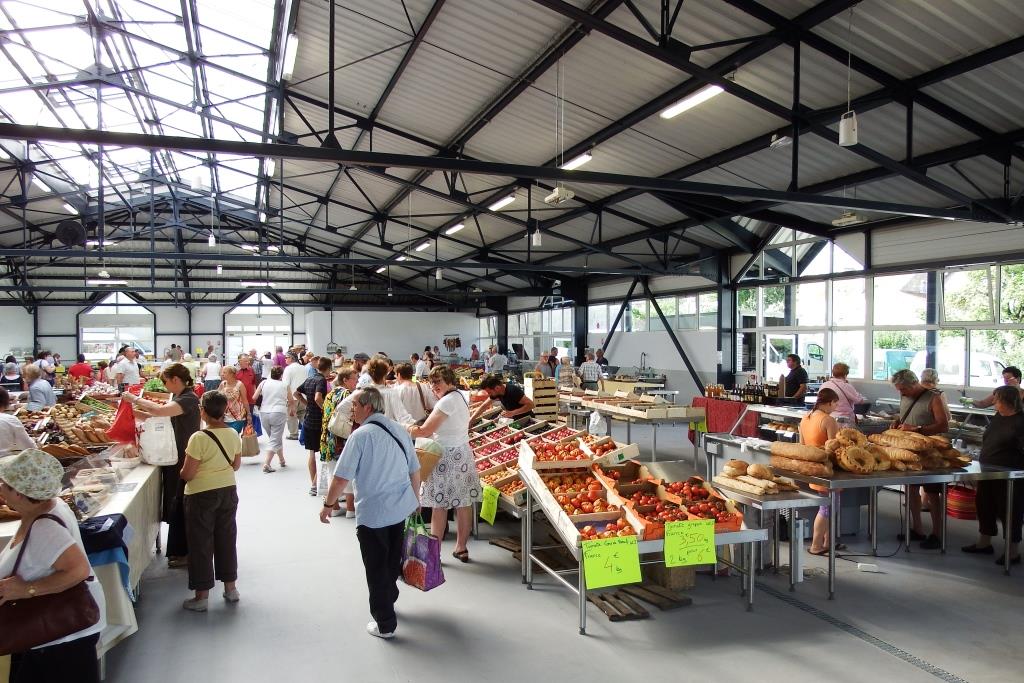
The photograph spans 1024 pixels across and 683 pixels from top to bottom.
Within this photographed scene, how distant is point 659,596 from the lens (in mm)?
4203

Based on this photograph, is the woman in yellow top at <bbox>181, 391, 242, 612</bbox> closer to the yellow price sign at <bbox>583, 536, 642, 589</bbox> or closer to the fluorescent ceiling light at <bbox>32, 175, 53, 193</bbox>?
the yellow price sign at <bbox>583, 536, 642, 589</bbox>

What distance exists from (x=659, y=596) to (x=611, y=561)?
2.78 feet

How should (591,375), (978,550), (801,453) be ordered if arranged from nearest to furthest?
1. (801,453)
2. (978,550)
3. (591,375)

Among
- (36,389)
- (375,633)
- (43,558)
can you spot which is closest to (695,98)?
(375,633)

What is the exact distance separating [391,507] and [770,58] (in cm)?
557

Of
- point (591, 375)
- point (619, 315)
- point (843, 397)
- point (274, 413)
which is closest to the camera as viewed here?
point (843, 397)

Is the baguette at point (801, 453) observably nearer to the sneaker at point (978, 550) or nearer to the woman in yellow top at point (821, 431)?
the woman in yellow top at point (821, 431)

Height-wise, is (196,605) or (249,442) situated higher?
(249,442)

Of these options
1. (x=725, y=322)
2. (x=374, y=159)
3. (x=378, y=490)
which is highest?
(x=374, y=159)

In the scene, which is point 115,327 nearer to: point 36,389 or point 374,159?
point 36,389

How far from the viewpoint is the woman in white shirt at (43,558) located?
7.54 feet

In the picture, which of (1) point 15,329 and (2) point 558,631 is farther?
(1) point 15,329

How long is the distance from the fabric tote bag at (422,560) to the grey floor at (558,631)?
0.85ft

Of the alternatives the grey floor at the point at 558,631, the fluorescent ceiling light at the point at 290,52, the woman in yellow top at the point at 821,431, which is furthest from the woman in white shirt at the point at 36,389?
the woman in yellow top at the point at 821,431
